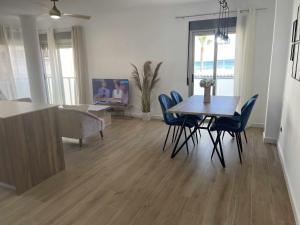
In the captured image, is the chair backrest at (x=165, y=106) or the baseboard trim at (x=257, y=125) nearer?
the chair backrest at (x=165, y=106)

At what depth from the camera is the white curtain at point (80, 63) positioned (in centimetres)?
618

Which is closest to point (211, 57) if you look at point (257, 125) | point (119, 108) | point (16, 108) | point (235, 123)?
point (257, 125)

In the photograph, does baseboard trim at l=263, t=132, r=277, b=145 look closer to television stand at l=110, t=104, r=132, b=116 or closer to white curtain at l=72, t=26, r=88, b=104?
television stand at l=110, t=104, r=132, b=116

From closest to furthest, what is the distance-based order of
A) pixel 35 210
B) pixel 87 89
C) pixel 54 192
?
1. pixel 35 210
2. pixel 54 192
3. pixel 87 89

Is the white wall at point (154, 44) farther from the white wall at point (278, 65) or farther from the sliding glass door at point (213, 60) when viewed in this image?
the white wall at point (278, 65)

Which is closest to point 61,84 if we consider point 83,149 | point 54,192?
point 83,149

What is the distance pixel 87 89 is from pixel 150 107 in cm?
217

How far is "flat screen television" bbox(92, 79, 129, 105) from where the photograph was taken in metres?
5.86

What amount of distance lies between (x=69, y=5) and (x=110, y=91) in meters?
2.31

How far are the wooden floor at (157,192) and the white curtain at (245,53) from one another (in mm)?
1468

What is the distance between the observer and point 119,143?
4.04 m

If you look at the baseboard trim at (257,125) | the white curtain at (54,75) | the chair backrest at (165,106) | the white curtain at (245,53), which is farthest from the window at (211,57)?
→ the white curtain at (54,75)

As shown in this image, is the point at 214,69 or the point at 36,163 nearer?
the point at 36,163

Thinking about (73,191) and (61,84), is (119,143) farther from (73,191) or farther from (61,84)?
(61,84)
